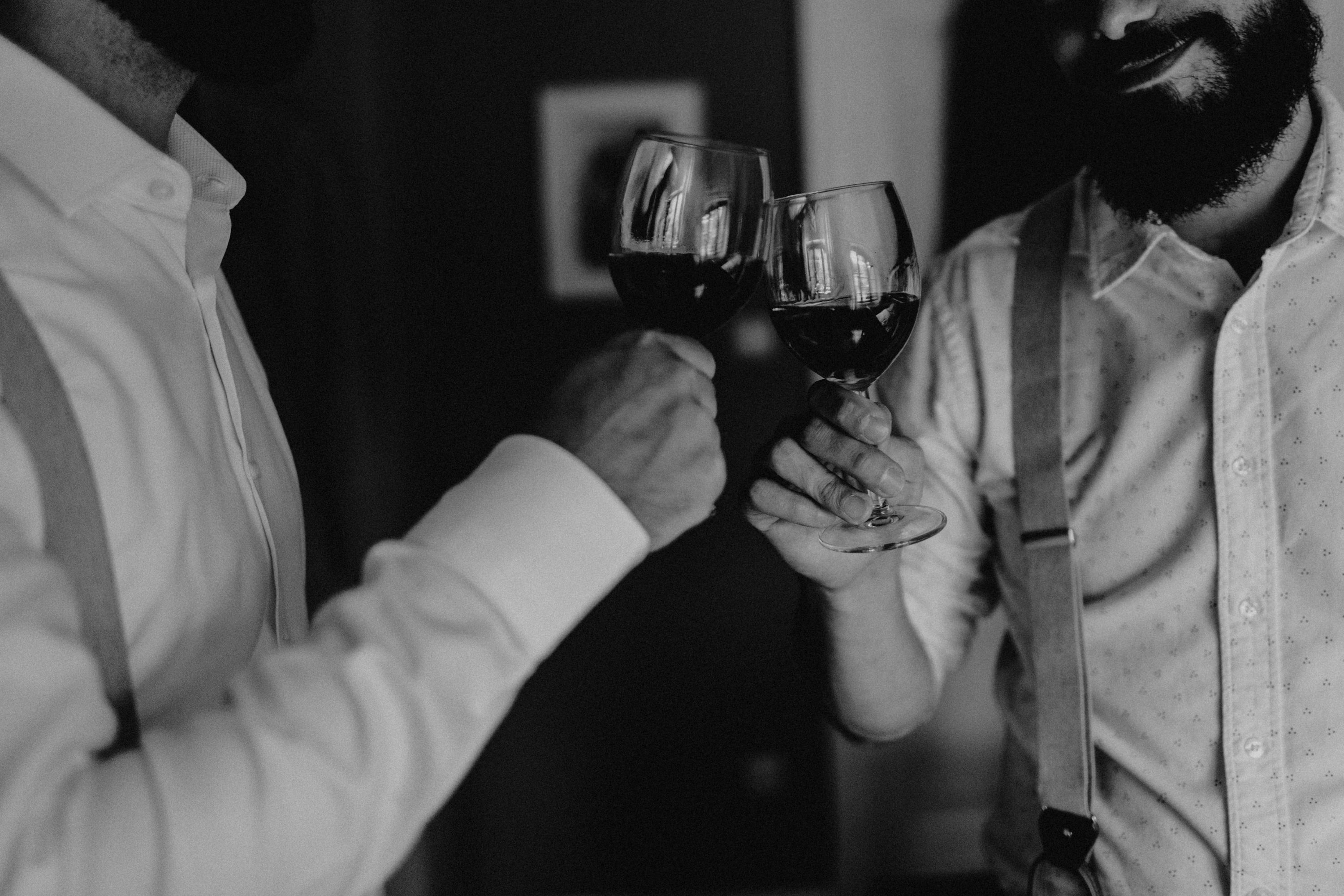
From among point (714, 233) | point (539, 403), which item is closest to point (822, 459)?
point (714, 233)

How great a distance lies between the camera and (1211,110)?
1199 mm

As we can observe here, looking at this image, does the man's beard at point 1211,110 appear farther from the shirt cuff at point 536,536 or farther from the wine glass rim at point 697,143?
the shirt cuff at point 536,536

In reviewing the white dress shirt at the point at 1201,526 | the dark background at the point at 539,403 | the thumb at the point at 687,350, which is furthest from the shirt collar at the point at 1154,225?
the dark background at the point at 539,403

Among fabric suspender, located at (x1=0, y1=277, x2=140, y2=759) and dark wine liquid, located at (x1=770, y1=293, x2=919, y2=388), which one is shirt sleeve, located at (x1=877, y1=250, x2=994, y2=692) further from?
fabric suspender, located at (x1=0, y1=277, x2=140, y2=759)

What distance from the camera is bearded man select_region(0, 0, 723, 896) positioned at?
65 cm

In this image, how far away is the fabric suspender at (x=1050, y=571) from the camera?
118 cm

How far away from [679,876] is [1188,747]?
2.07 m

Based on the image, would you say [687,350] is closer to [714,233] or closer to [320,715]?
[714,233]

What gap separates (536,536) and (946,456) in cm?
78

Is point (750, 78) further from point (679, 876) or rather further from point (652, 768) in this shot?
point (679, 876)

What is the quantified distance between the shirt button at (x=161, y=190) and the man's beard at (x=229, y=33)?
0.47 ft

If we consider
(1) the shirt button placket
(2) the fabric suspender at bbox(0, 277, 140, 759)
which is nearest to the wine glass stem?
(1) the shirt button placket

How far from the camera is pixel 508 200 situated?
9.28ft

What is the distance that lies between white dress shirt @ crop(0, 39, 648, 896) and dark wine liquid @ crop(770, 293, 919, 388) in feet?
1.07
